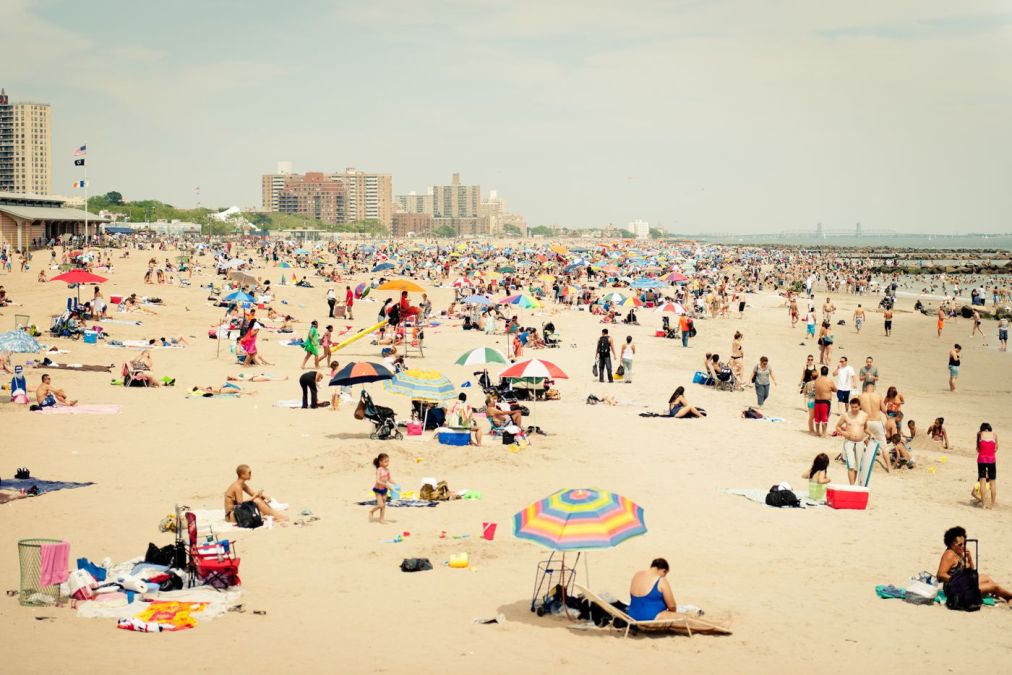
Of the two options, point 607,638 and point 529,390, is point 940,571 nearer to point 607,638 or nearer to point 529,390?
point 607,638

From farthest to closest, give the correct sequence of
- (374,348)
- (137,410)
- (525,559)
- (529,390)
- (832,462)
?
(374,348)
(529,390)
(137,410)
(832,462)
(525,559)

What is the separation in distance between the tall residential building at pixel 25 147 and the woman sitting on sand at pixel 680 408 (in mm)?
154731

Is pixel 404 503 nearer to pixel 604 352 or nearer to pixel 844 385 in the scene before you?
pixel 604 352

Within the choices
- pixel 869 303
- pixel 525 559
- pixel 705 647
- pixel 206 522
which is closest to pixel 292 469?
pixel 206 522

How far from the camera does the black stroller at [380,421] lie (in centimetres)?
1388

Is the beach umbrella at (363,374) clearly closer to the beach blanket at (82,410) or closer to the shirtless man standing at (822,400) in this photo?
the beach blanket at (82,410)

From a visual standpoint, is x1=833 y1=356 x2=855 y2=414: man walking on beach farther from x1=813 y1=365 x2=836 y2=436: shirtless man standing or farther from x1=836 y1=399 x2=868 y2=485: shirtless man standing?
x1=836 y1=399 x2=868 y2=485: shirtless man standing

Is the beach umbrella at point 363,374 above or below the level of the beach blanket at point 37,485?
above

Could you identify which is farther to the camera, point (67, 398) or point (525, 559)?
point (67, 398)

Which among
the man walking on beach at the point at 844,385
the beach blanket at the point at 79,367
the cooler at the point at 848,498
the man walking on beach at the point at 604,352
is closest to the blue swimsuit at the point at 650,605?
the cooler at the point at 848,498

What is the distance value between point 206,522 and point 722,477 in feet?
21.7

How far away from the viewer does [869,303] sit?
5134 centimetres

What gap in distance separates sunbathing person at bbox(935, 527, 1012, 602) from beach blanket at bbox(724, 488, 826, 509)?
2934 millimetres

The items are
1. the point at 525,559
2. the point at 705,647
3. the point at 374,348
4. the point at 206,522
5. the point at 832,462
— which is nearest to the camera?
the point at 705,647
